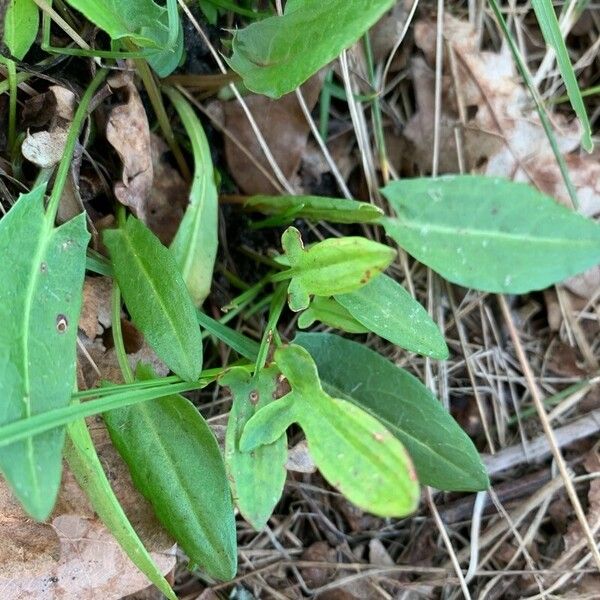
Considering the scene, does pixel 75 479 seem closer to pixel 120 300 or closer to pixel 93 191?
pixel 120 300

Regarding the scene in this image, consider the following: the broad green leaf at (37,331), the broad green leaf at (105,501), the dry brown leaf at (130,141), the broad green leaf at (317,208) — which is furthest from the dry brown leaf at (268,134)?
the broad green leaf at (105,501)

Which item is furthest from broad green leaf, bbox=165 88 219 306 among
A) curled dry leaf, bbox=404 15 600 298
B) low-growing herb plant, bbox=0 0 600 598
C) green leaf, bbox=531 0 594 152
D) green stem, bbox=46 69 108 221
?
green leaf, bbox=531 0 594 152

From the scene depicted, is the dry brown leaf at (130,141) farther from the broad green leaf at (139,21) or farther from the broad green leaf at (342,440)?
the broad green leaf at (342,440)

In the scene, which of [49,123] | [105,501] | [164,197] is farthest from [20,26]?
[105,501]

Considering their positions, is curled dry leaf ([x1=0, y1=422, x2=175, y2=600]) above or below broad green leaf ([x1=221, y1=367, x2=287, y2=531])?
below

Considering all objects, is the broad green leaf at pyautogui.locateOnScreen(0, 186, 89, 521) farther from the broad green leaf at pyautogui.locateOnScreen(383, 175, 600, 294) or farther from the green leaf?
the green leaf

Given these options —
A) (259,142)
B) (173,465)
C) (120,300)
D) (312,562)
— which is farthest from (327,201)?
(312,562)
